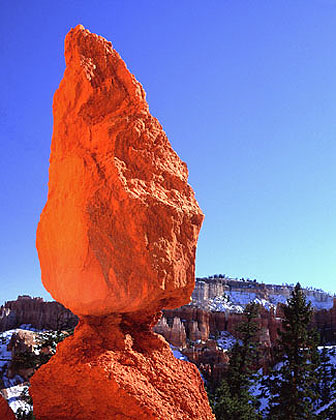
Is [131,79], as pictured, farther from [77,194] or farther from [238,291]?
[238,291]

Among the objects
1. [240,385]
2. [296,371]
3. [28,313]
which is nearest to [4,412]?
[296,371]

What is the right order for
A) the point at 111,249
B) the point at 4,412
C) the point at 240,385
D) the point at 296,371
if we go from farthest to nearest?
the point at 240,385
the point at 296,371
the point at 4,412
the point at 111,249

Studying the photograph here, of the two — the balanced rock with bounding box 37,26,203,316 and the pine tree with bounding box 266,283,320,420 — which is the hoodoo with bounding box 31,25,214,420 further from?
the pine tree with bounding box 266,283,320,420

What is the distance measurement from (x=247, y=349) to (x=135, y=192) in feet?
80.7

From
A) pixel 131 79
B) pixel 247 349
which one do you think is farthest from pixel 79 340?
pixel 247 349

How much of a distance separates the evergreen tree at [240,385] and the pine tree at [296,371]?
1739 millimetres

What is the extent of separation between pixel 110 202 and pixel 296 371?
1877cm

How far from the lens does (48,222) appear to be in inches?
227

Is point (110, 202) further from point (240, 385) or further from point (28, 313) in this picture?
point (28, 313)

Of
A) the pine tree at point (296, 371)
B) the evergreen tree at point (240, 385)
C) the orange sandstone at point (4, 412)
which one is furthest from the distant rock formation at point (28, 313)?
the orange sandstone at point (4, 412)

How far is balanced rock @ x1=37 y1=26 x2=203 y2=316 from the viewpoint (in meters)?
5.14

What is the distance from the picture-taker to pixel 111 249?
202 inches

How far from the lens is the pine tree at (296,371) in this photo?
1962 centimetres

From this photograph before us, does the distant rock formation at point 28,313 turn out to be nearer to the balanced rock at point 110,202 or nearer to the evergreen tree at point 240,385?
the evergreen tree at point 240,385
